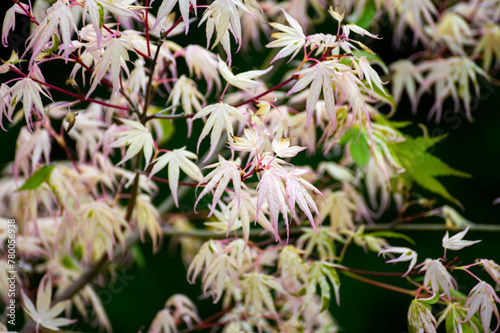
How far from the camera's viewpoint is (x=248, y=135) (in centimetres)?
68

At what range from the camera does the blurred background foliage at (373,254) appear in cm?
227

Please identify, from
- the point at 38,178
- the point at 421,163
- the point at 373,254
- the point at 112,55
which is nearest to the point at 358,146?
the point at 421,163

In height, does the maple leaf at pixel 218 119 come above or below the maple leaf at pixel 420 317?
above

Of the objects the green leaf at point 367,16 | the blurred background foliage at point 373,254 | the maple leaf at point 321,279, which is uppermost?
the green leaf at point 367,16

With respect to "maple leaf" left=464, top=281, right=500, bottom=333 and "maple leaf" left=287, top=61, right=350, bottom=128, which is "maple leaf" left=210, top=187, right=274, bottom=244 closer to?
"maple leaf" left=287, top=61, right=350, bottom=128

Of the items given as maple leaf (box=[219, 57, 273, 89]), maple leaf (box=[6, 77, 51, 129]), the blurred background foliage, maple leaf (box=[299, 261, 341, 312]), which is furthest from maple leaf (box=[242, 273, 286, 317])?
the blurred background foliage

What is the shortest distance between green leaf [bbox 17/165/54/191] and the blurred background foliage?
1307 millimetres

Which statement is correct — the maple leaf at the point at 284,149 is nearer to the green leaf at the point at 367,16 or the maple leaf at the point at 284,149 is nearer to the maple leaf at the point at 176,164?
the maple leaf at the point at 176,164

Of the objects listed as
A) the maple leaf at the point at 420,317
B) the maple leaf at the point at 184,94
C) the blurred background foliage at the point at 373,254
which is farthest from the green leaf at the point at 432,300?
the blurred background foliage at the point at 373,254

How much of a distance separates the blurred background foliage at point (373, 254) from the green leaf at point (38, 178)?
4.29 ft

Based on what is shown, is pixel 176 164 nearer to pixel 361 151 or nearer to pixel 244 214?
pixel 244 214

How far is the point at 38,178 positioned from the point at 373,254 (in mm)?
1867

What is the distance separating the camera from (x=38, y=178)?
2.90 ft

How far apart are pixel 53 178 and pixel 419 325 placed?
0.70m
